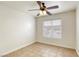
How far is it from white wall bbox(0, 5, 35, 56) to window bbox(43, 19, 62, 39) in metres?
1.16

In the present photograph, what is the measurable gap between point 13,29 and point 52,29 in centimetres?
251

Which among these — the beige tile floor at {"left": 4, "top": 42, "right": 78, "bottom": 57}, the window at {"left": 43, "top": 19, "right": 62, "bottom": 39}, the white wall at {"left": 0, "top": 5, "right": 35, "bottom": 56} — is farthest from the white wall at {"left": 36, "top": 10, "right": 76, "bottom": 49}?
the white wall at {"left": 0, "top": 5, "right": 35, "bottom": 56}

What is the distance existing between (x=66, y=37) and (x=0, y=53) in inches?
129

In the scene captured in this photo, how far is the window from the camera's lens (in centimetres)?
431

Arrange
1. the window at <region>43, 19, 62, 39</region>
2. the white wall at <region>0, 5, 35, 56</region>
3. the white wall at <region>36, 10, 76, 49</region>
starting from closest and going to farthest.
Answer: the white wall at <region>0, 5, 35, 56</region>
the white wall at <region>36, 10, 76, 49</region>
the window at <region>43, 19, 62, 39</region>

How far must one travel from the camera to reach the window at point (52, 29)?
4.31 meters

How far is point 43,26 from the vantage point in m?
5.09

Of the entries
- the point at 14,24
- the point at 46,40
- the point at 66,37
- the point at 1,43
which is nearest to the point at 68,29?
the point at 66,37

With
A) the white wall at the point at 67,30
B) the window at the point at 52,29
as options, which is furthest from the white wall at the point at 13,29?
the white wall at the point at 67,30

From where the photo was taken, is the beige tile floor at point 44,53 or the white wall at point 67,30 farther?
Answer: the white wall at point 67,30

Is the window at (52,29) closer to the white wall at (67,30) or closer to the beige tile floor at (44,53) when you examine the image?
the white wall at (67,30)

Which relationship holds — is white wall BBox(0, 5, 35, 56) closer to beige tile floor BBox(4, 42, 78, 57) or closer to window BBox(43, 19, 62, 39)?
beige tile floor BBox(4, 42, 78, 57)

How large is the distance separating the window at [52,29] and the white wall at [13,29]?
1164 mm

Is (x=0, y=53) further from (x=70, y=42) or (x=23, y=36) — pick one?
(x=70, y=42)
